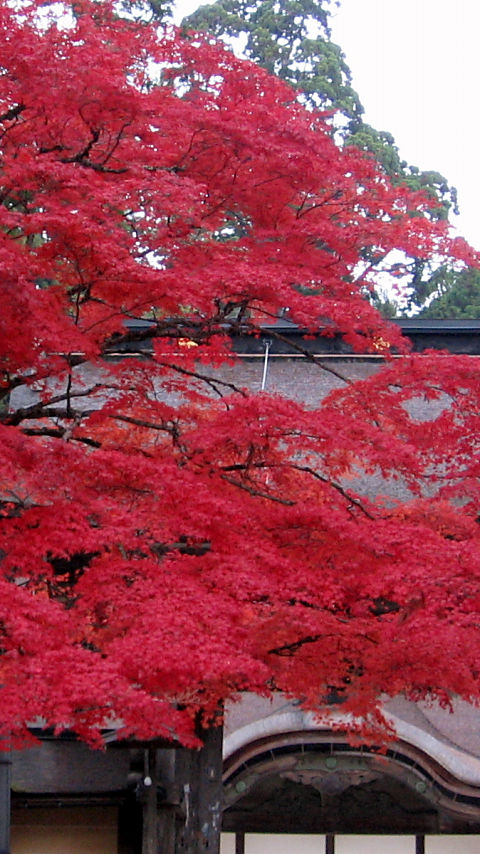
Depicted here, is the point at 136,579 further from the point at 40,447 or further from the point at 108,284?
the point at 108,284

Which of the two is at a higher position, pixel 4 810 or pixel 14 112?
pixel 14 112

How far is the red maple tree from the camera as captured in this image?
27.9ft

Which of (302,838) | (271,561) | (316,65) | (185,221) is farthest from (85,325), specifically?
(316,65)

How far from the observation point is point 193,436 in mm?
9766

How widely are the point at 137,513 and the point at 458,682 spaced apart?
3.05m

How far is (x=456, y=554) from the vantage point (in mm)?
9070

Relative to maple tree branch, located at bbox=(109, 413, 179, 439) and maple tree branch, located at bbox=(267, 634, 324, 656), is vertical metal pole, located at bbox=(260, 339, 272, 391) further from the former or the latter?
maple tree branch, located at bbox=(267, 634, 324, 656)

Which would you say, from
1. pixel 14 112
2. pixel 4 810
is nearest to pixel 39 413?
pixel 14 112

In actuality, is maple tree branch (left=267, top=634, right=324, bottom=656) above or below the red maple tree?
below

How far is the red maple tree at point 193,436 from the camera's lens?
27.9ft

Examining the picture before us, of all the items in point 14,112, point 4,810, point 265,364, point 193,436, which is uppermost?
point 265,364

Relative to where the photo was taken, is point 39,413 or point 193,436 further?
point 39,413

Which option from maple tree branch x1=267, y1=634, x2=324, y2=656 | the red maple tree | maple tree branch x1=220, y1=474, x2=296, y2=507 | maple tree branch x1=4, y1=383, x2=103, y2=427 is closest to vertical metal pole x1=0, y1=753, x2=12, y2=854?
the red maple tree

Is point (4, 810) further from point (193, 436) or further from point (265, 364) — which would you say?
point (265, 364)
